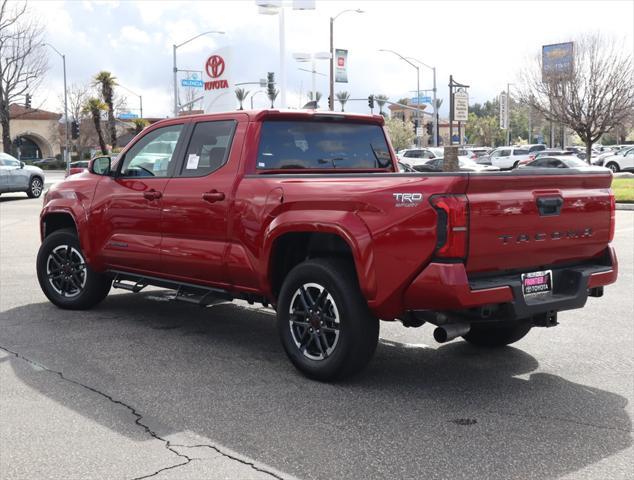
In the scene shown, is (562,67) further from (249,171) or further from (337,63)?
(249,171)

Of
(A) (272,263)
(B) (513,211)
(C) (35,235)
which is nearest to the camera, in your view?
(B) (513,211)

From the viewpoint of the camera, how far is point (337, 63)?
5394 centimetres

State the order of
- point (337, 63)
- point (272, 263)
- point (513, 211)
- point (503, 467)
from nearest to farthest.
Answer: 1. point (503, 467)
2. point (513, 211)
3. point (272, 263)
4. point (337, 63)

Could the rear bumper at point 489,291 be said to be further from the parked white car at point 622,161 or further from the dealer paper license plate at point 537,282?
the parked white car at point 622,161

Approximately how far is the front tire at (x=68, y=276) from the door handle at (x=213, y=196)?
2.15 m

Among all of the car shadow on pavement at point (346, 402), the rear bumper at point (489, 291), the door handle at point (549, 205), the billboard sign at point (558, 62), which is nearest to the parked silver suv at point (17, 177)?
the car shadow on pavement at point (346, 402)

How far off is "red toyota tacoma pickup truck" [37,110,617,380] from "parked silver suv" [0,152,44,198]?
21270 millimetres

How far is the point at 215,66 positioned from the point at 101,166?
26.5 m

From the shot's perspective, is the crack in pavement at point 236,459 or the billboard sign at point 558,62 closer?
the crack in pavement at point 236,459

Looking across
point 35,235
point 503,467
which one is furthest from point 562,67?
point 503,467

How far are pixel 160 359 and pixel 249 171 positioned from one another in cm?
166

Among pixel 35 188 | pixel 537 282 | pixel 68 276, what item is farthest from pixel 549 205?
pixel 35 188

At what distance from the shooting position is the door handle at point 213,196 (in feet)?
20.4

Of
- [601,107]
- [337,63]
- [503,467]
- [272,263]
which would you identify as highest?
[337,63]
